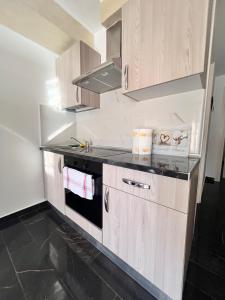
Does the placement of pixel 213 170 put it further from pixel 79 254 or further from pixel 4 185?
pixel 4 185

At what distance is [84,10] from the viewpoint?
4.86ft

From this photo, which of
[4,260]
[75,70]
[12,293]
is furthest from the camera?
[75,70]

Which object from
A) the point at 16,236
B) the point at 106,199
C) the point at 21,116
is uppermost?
the point at 21,116

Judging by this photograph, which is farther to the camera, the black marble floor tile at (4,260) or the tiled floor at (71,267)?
the black marble floor tile at (4,260)

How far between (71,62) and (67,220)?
1.88 metres

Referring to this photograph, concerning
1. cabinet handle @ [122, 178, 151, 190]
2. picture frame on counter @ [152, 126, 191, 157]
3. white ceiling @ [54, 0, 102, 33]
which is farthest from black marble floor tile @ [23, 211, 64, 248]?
→ white ceiling @ [54, 0, 102, 33]

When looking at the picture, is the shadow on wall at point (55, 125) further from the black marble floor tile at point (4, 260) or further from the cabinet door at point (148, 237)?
the cabinet door at point (148, 237)

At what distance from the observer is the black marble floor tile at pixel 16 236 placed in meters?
1.34

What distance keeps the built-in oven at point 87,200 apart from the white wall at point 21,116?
0.66 m

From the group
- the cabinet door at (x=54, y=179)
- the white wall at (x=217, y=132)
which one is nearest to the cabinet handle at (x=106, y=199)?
the cabinet door at (x=54, y=179)

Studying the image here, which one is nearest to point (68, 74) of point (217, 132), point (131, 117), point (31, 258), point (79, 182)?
point (131, 117)

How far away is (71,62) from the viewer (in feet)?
5.62

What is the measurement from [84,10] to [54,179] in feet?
6.15

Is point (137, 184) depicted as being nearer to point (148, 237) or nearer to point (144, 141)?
→ point (148, 237)
